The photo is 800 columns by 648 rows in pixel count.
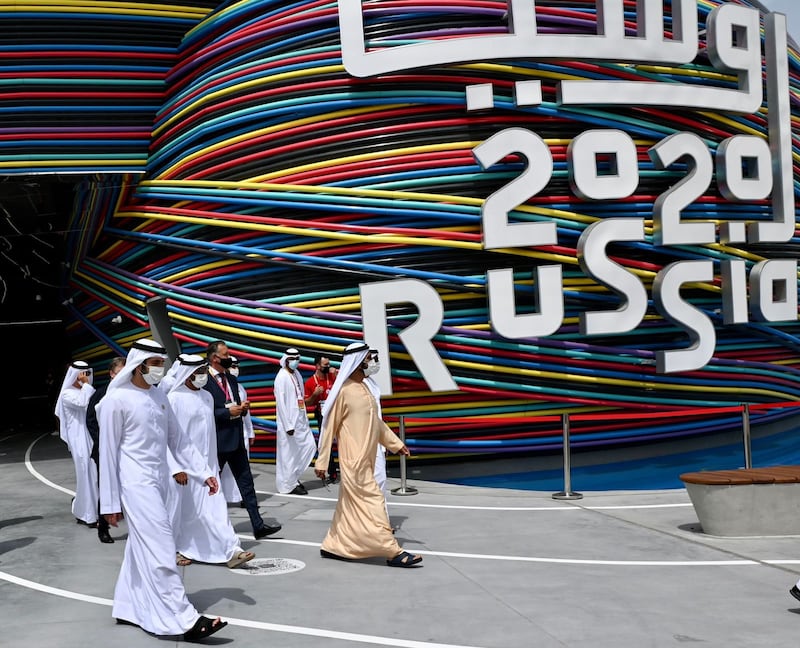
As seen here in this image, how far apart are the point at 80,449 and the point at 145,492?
4.98 meters

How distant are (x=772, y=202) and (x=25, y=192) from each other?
38.8 ft

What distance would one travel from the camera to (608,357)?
1340cm

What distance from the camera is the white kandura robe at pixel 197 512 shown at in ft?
24.7

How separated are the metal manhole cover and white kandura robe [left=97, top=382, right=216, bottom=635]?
4.53 feet

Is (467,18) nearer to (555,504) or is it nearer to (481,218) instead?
(481,218)

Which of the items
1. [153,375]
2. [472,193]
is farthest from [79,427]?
[472,193]

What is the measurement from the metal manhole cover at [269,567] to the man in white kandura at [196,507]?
0.27 feet

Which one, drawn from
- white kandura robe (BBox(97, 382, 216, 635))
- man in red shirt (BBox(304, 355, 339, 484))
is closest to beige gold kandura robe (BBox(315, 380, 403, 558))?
white kandura robe (BBox(97, 382, 216, 635))

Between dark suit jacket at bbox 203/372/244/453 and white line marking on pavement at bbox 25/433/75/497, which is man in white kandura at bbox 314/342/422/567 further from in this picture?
white line marking on pavement at bbox 25/433/75/497

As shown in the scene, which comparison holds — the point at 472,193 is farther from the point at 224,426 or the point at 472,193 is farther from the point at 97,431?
the point at 97,431

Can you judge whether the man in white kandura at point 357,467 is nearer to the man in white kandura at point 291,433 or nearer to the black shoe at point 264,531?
the black shoe at point 264,531

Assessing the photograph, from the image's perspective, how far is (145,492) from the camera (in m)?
5.93

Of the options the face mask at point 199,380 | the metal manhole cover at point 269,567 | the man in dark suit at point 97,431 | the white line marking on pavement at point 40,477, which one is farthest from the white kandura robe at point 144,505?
the white line marking on pavement at point 40,477

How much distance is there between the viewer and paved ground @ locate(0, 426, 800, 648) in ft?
18.2
